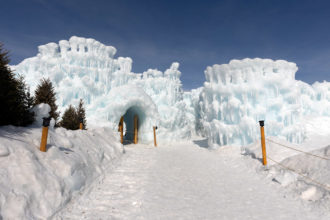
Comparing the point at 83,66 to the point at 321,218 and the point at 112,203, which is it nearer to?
the point at 112,203

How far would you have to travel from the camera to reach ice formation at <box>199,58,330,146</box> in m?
17.0

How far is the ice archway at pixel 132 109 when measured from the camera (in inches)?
675

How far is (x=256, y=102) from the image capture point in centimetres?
1778

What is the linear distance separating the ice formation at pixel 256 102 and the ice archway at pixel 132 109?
22.2 ft

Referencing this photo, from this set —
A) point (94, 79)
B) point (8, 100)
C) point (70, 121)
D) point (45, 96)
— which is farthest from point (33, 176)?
point (94, 79)

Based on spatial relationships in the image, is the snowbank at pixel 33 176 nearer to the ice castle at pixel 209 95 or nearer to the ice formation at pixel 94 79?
the ice castle at pixel 209 95

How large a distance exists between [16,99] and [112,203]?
3.92m

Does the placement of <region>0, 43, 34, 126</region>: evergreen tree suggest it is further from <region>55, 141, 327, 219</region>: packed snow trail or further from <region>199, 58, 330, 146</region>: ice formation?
<region>199, 58, 330, 146</region>: ice formation

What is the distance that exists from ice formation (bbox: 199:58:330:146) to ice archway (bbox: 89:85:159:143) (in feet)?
22.2

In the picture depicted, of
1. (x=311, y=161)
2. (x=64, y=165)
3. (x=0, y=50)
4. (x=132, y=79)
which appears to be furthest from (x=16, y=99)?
(x=132, y=79)

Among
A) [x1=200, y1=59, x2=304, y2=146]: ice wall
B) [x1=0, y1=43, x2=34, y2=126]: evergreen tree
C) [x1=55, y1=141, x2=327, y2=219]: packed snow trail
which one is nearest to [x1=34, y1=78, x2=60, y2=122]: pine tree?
[x1=0, y1=43, x2=34, y2=126]: evergreen tree

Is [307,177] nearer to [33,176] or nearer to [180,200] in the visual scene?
[180,200]

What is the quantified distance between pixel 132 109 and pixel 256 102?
13.0m

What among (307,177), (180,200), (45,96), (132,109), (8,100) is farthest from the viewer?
(132,109)
